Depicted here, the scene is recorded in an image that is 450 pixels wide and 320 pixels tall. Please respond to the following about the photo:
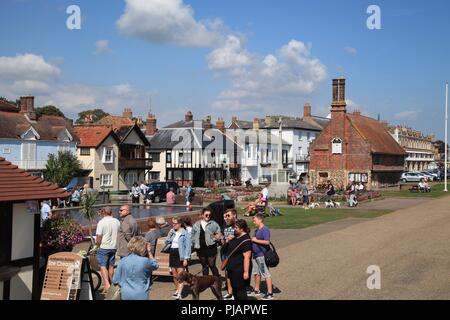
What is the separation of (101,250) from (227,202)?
23.6ft

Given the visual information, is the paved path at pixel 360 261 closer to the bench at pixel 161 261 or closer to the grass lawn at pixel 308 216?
the bench at pixel 161 261

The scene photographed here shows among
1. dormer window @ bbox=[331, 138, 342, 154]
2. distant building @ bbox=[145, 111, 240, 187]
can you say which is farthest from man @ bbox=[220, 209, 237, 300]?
distant building @ bbox=[145, 111, 240, 187]

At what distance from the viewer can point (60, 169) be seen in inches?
1921

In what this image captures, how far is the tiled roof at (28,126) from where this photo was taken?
155 feet

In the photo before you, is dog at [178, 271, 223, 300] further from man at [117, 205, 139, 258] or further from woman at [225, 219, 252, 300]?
man at [117, 205, 139, 258]

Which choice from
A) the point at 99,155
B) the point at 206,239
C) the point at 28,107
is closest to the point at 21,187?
the point at 206,239

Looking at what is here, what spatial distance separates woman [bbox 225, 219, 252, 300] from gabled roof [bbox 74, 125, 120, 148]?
45.8 metres

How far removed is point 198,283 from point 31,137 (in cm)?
4320

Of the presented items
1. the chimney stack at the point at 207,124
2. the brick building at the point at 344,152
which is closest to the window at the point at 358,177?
the brick building at the point at 344,152

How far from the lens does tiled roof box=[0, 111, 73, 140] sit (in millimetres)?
47375

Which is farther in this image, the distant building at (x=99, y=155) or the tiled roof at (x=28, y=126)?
the distant building at (x=99, y=155)

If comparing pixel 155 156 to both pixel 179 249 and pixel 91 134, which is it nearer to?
pixel 91 134
